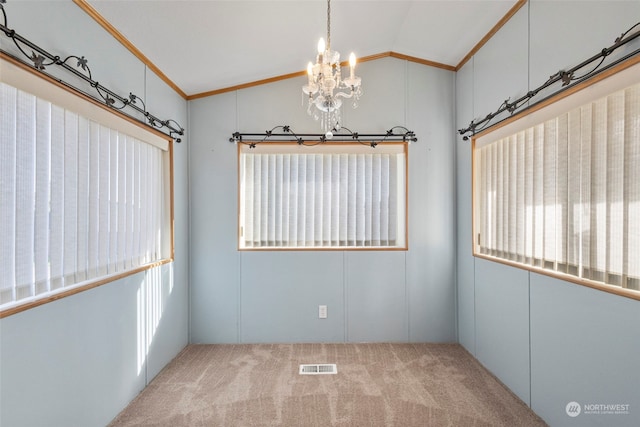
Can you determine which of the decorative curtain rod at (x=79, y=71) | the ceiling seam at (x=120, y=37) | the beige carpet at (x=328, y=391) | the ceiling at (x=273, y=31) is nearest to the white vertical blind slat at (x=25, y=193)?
the decorative curtain rod at (x=79, y=71)

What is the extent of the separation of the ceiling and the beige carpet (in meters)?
2.51

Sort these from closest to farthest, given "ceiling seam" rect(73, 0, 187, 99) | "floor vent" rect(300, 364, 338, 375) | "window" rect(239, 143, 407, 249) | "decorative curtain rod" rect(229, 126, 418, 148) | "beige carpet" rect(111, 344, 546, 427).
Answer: "ceiling seam" rect(73, 0, 187, 99) < "beige carpet" rect(111, 344, 546, 427) < "floor vent" rect(300, 364, 338, 375) < "decorative curtain rod" rect(229, 126, 418, 148) < "window" rect(239, 143, 407, 249)

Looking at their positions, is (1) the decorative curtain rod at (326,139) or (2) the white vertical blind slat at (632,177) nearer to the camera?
(2) the white vertical blind slat at (632,177)

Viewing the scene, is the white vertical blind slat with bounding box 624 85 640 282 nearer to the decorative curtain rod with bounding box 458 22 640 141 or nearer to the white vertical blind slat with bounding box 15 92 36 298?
the decorative curtain rod with bounding box 458 22 640 141

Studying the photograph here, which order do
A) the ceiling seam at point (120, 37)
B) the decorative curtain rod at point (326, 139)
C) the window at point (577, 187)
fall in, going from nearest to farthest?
the window at point (577, 187)
the ceiling seam at point (120, 37)
the decorative curtain rod at point (326, 139)

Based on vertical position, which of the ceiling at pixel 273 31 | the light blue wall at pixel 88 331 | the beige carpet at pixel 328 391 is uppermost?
the ceiling at pixel 273 31

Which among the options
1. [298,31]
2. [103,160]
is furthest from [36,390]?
[298,31]

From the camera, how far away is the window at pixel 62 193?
1391 millimetres

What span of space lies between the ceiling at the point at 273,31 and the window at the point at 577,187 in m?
1.00

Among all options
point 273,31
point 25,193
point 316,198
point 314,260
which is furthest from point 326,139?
point 25,193

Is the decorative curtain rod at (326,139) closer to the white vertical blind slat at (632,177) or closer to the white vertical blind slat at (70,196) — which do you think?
the white vertical blind slat at (70,196)

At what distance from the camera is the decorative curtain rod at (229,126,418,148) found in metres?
3.11

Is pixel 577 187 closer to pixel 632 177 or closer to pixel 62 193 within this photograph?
pixel 632 177

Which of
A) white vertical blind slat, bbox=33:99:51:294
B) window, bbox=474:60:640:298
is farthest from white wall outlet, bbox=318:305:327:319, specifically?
white vertical blind slat, bbox=33:99:51:294
